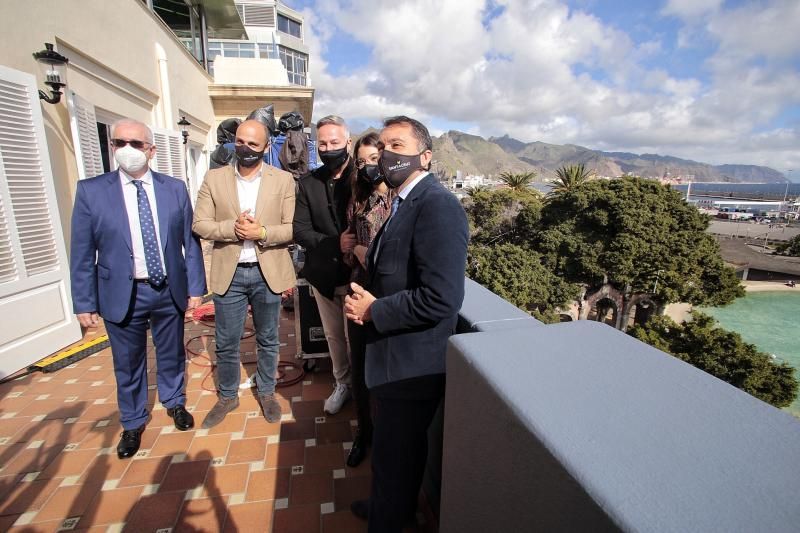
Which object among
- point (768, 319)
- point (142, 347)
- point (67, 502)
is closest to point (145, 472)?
point (67, 502)

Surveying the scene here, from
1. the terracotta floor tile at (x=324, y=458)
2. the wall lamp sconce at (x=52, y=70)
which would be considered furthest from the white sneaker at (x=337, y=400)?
the wall lamp sconce at (x=52, y=70)

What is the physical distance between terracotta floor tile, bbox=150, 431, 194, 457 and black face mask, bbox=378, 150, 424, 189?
2.19m

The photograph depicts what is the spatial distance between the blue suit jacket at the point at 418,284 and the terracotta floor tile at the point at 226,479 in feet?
4.07

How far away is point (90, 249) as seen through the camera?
2.29 m

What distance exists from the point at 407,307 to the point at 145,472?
204 centimetres

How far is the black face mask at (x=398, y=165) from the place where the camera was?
1604mm

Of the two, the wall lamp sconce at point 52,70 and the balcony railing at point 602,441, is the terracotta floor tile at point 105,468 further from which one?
the wall lamp sconce at point 52,70

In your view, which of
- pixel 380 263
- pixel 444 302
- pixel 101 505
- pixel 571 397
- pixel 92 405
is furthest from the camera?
pixel 92 405

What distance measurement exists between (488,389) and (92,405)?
11.1 ft

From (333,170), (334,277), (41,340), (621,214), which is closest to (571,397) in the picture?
(334,277)

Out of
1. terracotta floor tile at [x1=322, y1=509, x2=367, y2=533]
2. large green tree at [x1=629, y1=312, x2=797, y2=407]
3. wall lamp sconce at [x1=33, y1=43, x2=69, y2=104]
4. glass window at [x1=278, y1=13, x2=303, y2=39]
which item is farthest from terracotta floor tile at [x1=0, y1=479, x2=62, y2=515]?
glass window at [x1=278, y1=13, x2=303, y2=39]

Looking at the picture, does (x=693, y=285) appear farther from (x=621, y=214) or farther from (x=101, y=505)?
(x=101, y=505)

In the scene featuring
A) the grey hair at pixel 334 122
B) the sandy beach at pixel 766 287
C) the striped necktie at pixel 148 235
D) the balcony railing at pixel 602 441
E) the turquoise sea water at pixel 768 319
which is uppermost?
the grey hair at pixel 334 122

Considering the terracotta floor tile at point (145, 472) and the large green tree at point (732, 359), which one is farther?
the large green tree at point (732, 359)
